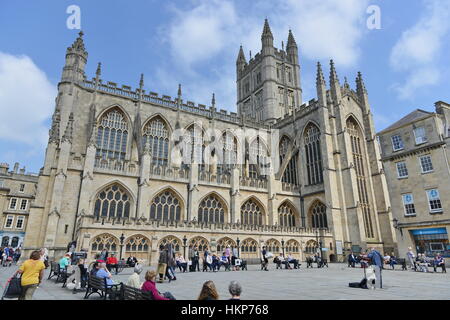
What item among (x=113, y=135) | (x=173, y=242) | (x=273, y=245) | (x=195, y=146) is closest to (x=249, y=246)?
(x=273, y=245)

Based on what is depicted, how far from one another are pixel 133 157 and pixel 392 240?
84.0ft

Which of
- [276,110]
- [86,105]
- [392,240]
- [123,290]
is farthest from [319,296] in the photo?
[276,110]

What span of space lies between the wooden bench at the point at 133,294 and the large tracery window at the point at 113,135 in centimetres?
2289

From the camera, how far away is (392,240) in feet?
90.4

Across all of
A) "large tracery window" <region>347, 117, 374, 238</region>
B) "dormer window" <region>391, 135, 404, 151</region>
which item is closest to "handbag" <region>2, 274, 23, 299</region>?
"dormer window" <region>391, 135, 404, 151</region>

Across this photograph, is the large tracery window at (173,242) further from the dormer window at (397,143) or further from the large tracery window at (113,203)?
the dormer window at (397,143)

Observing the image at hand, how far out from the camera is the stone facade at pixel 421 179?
19.8m

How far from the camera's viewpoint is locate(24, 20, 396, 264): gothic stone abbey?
21188mm

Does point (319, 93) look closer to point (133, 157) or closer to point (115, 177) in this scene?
point (133, 157)

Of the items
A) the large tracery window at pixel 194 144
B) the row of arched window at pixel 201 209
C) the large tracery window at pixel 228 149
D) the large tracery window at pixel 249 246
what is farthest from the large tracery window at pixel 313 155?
the large tracery window at pixel 194 144

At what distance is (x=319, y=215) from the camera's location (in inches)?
1198

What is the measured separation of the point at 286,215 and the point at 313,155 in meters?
7.28

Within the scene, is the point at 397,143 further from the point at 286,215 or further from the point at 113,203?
the point at 113,203

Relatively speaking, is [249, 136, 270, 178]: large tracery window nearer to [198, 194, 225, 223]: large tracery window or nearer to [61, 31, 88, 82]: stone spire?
[198, 194, 225, 223]: large tracery window
